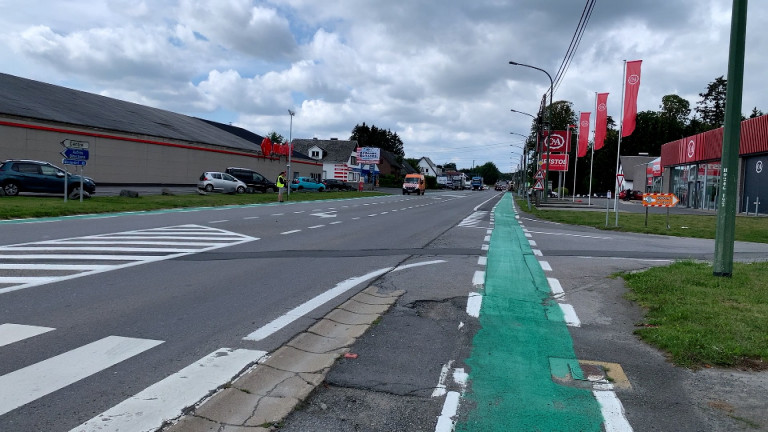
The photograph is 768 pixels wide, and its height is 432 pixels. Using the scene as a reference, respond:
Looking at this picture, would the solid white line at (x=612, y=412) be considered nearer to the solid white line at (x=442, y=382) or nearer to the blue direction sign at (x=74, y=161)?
the solid white line at (x=442, y=382)

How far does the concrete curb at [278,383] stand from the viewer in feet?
12.3

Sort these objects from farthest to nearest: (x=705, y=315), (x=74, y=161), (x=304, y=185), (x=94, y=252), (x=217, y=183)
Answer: (x=304, y=185) → (x=217, y=183) → (x=74, y=161) → (x=94, y=252) → (x=705, y=315)

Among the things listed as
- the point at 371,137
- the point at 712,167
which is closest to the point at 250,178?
the point at 712,167

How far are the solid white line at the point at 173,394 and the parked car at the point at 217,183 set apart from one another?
123 ft

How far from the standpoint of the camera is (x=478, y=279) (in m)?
9.45

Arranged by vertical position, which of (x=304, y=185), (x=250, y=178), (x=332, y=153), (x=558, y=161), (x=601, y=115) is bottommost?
(x=304, y=185)

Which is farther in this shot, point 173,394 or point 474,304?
point 474,304

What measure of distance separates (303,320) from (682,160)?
5062cm

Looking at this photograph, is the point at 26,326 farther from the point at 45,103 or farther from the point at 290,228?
the point at 45,103

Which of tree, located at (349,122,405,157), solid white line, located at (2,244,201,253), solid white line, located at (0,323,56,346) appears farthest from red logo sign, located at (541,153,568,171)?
tree, located at (349,122,405,157)

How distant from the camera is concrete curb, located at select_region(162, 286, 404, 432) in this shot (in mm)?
3746

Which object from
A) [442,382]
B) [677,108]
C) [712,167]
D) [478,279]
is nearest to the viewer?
[442,382]

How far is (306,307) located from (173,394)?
296cm

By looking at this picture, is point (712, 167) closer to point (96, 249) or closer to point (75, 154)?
point (75, 154)
